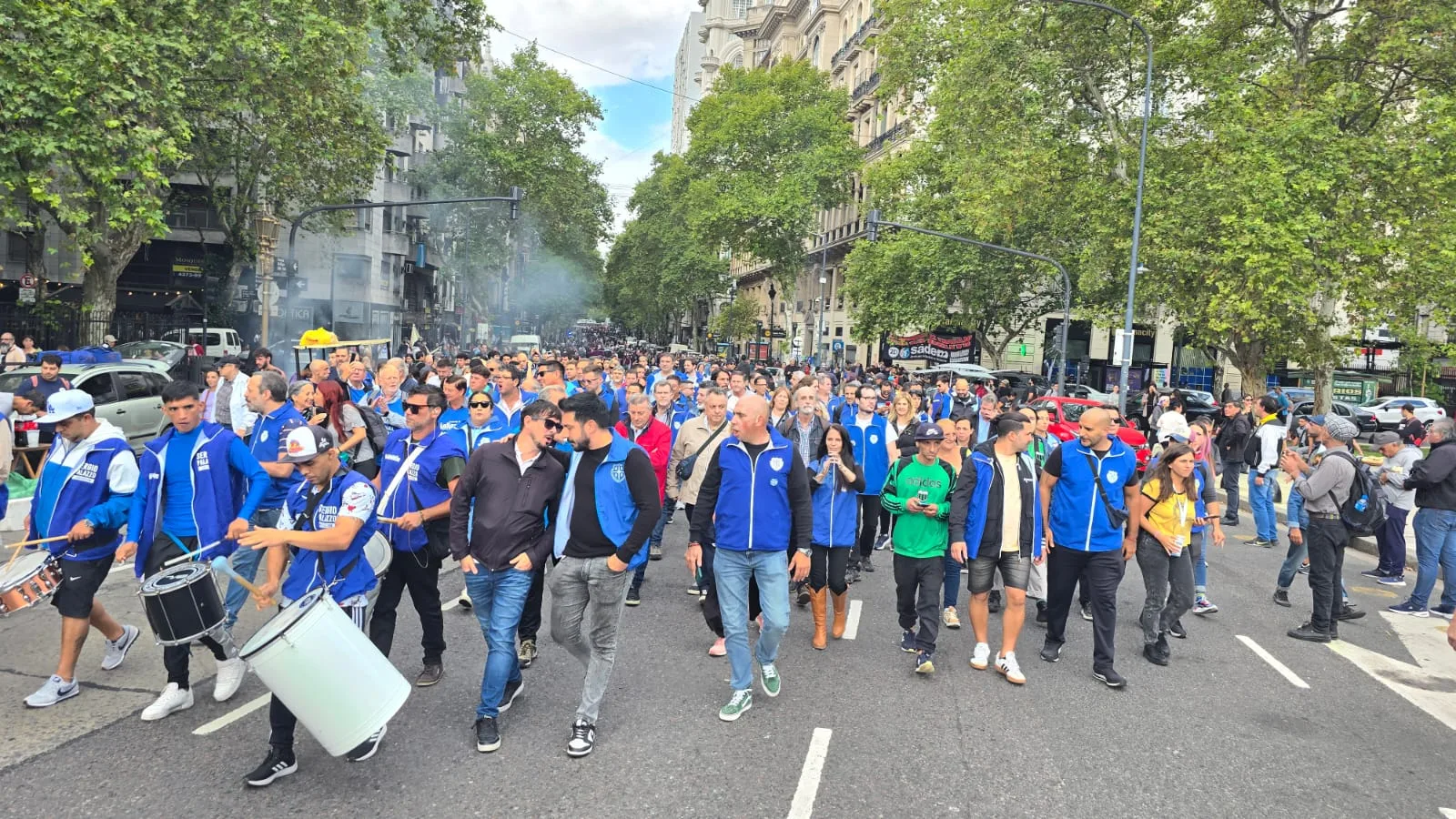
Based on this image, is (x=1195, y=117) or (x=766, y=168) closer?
(x=1195, y=117)

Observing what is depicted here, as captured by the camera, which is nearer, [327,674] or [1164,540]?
[327,674]

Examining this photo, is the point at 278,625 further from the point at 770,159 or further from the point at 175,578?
the point at 770,159

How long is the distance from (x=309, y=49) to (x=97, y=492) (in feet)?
54.9

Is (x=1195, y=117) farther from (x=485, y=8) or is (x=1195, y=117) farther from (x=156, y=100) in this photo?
(x=156, y=100)

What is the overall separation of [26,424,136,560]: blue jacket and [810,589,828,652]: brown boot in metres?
4.33

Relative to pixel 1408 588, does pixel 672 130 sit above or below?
above

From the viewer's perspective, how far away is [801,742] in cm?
488

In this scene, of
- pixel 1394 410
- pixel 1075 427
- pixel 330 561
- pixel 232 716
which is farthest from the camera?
pixel 1394 410

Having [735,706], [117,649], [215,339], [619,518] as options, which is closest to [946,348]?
[215,339]

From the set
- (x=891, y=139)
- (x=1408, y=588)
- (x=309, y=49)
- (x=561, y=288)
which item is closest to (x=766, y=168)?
(x=891, y=139)

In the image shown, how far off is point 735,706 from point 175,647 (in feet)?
10.0

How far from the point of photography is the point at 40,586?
468cm

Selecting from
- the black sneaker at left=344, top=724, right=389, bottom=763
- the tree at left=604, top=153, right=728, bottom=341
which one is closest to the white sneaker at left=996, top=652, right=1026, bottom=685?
the black sneaker at left=344, top=724, right=389, bottom=763

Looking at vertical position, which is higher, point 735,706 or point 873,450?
point 873,450
